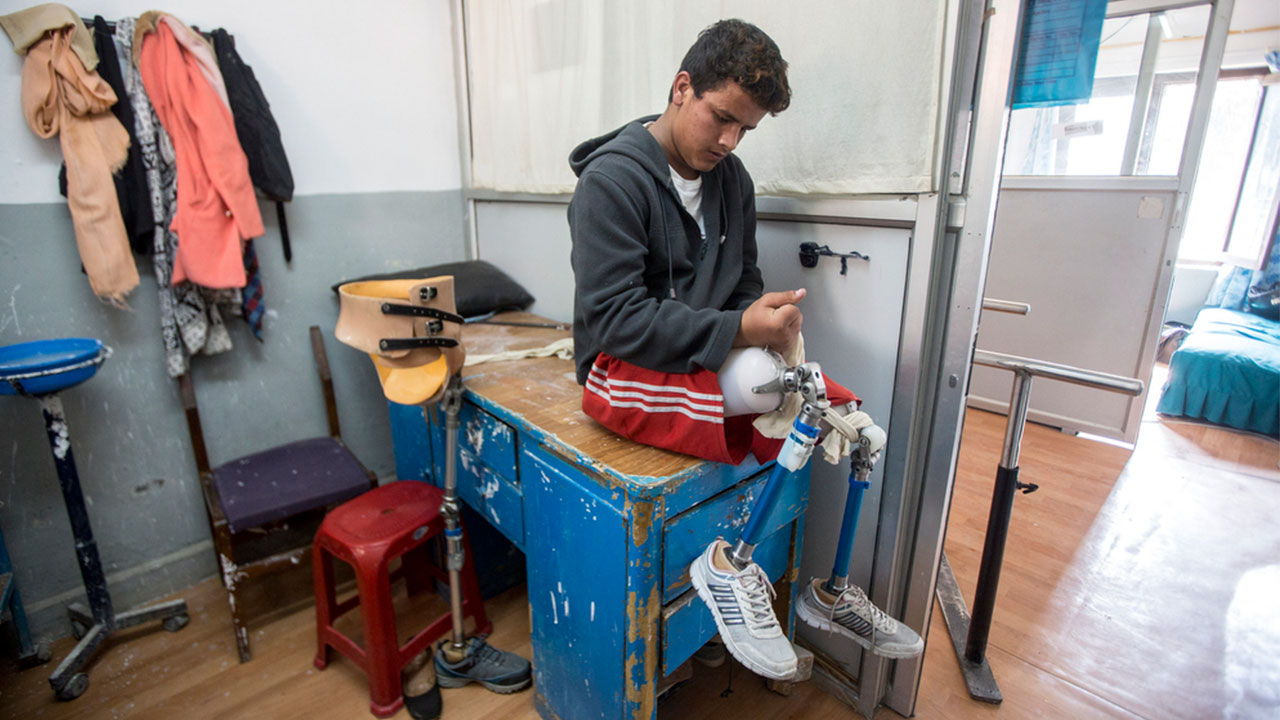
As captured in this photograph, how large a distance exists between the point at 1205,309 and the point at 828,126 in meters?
4.55

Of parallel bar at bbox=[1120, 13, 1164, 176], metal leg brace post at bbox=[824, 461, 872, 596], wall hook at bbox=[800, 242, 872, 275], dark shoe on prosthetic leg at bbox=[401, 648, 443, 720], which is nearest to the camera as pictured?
metal leg brace post at bbox=[824, 461, 872, 596]

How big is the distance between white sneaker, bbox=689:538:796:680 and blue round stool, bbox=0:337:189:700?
4.77 feet

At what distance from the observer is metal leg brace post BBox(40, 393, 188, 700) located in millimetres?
1460

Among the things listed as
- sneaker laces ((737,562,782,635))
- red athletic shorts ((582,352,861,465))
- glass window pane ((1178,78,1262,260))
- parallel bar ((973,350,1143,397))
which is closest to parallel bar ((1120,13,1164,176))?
glass window pane ((1178,78,1262,260))

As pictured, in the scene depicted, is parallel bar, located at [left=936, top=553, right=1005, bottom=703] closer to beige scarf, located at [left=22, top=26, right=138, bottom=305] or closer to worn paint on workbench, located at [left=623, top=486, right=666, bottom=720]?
worn paint on workbench, located at [left=623, top=486, right=666, bottom=720]

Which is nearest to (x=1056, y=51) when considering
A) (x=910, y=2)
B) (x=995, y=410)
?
(x=910, y=2)

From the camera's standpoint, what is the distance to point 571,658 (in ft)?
4.11

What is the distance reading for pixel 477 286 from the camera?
216 cm

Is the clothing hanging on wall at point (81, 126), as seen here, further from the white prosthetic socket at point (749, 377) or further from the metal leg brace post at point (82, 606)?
the white prosthetic socket at point (749, 377)

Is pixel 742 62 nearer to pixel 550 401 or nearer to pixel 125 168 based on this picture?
pixel 550 401

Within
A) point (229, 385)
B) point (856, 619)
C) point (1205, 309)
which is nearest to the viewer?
point (856, 619)

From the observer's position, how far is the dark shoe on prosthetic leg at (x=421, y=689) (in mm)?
1438

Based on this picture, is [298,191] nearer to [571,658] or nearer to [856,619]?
[571,658]

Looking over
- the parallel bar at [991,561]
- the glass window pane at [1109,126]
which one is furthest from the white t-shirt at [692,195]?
the glass window pane at [1109,126]
